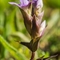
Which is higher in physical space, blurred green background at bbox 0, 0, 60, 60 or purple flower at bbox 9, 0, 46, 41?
purple flower at bbox 9, 0, 46, 41

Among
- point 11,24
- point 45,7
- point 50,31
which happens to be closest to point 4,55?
point 11,24

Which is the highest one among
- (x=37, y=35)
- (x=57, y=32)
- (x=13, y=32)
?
(x=37, y=35)

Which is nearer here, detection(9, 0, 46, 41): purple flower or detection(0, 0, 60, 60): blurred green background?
detection(9, 0, 46, 41): purple flower

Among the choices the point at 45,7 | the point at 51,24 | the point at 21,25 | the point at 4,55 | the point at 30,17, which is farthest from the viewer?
the point at 45,7

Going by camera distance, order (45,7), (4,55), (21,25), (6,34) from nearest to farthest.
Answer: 1. (4,55)
2. (6,34)
3. (21,25)
4. (45,7)

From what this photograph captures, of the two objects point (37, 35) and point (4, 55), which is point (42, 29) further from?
point (4, 55)

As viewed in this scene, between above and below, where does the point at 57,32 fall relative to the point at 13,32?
below

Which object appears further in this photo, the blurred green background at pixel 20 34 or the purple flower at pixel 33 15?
the blurred green background at pixel 20 34

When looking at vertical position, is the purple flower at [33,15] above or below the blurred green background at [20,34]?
above

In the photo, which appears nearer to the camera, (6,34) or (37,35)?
(37,35)

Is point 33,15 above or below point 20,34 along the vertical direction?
above

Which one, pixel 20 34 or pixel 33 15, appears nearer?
pixel 33 15
